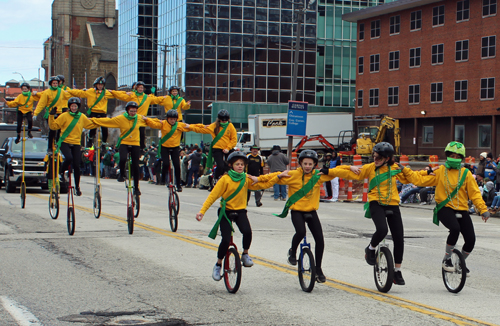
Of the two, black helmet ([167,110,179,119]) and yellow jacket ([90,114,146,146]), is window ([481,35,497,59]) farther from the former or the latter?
yellow jacket ([90,114,146,146])

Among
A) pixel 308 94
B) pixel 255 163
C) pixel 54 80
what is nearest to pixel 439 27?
pixel 308 94

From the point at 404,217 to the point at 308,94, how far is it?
54919 millimetres

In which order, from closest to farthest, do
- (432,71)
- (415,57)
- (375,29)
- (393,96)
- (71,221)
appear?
(71,221), (432,71), (415,57), (393,96), (375,29)

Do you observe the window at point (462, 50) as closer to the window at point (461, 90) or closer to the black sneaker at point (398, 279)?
the window at point (461, 90)

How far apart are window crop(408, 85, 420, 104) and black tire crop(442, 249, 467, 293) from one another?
48.3 m

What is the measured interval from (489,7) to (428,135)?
11.4 metres

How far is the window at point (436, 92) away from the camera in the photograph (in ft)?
174

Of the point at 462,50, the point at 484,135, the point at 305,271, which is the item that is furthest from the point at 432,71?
the point at 305,271

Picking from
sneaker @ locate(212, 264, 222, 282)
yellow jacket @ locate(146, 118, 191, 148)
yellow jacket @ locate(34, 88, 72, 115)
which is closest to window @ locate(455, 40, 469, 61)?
yellow jacket @ locate(34, 88, 72, 115)

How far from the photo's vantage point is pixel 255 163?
72.9 ft

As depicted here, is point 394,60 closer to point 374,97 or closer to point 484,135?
point 374,97

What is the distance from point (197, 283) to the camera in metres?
8.48

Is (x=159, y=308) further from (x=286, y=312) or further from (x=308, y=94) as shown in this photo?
(x=308, y=94)

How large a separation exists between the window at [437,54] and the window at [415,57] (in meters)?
1.54
